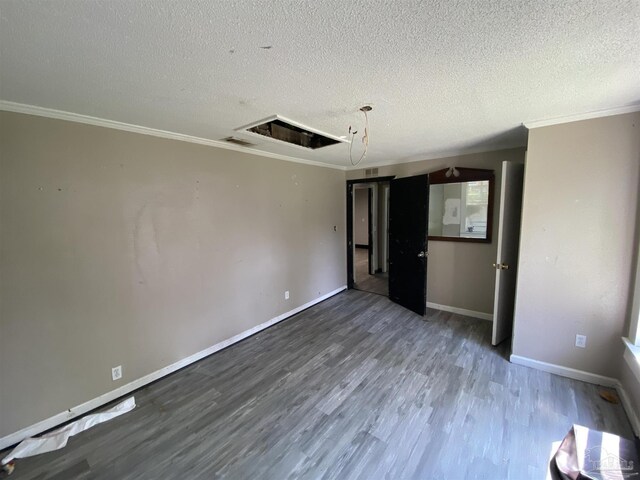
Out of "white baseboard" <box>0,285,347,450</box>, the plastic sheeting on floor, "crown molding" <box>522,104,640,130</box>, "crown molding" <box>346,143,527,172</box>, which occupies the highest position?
"crown molding" <box>346,143,527,172</box>

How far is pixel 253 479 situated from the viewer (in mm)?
1580

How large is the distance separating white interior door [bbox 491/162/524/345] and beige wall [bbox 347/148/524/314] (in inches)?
17.8

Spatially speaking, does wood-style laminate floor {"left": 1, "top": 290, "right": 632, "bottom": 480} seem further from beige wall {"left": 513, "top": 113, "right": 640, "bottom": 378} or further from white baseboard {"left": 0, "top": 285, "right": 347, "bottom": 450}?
beige wall {"left": 513, "top": 113, "right": 640, "bottom": 378}

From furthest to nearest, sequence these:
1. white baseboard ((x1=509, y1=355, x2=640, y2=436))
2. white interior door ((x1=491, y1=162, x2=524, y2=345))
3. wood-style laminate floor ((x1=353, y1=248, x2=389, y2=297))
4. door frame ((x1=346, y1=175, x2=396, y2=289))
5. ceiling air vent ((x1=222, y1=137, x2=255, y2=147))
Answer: wood-style laminate floor ((x1=353, y1=248, x2=389, y2=297)) < door frame ((x1=346, y1=175, x2=396, y2=289)) < ceiling air vent ((x1=222, y1=137, x2=255, y2=147)) < white interior door ((x1=491, y1=162, x2=524, y2=345)) < white baseboard ((x1=509, y1=355, x2=640, y2=436))

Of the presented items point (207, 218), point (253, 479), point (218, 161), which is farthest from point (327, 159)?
point (253, 479)

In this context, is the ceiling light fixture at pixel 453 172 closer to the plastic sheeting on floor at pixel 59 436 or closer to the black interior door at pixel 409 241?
the black interior door at pixel 409 241

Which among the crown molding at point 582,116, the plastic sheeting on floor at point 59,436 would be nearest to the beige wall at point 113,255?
the plastic sheeting on floor at point 59,436

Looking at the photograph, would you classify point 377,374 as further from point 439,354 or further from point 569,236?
point 569,236

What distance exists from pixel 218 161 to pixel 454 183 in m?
3.15

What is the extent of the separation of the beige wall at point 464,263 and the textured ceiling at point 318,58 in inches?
55.2

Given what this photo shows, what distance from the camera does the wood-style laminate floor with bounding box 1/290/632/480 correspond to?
5.43 ft

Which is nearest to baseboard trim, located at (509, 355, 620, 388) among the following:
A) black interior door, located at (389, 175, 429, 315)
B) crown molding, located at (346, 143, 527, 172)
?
black interior door, located at (389, 175, 429, 315)

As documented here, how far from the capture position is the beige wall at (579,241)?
2115mm

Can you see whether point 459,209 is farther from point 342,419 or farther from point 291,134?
point 342,419
